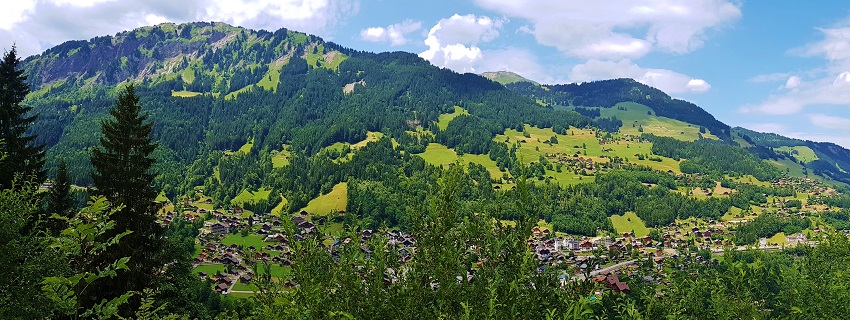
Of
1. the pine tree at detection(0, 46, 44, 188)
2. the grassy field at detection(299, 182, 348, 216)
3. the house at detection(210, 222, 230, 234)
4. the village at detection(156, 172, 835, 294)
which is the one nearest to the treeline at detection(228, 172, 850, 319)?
the pine tree at detection(0, 46, 44, 188)

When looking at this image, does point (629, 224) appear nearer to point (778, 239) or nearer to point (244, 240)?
point (778, 239)

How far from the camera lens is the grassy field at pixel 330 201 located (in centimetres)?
17250

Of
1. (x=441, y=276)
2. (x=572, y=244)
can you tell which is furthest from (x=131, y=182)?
(x=572, y=244)

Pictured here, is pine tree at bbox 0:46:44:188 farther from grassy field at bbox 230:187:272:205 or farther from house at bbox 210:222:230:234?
grassy field at bbox 230:187:272:205

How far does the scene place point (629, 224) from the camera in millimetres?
175875

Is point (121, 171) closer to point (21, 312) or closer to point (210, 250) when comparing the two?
point (21, 312)

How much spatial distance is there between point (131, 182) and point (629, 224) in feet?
583

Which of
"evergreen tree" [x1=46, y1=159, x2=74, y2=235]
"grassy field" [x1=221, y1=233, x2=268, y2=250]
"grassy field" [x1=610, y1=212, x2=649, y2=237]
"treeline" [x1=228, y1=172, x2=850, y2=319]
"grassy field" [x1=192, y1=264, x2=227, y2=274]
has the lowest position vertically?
"grassy field" [x1=192, y1=264, x2=227, y2=274]

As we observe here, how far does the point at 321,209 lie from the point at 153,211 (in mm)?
147445

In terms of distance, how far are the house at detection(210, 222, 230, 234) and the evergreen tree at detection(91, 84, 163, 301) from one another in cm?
12463

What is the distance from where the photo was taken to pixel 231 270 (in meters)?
109

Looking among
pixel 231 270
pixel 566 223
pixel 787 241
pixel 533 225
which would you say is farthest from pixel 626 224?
pixel 533 225

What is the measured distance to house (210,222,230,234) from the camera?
142 metres

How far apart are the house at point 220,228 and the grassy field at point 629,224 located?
5204 inches
